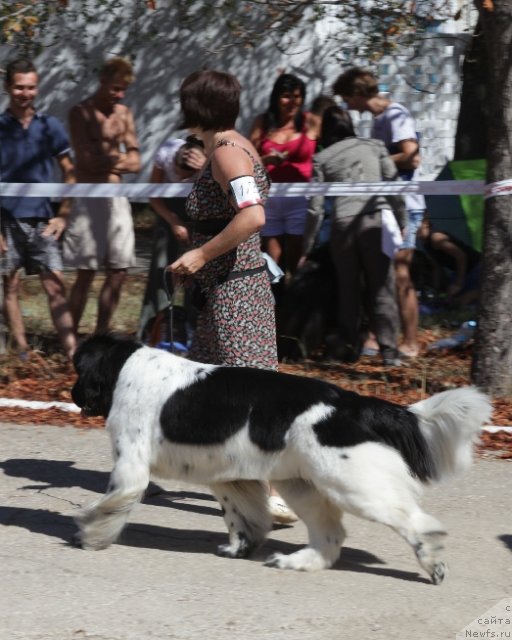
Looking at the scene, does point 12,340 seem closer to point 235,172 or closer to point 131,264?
point 131,264

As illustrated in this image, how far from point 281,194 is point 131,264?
1.20 m

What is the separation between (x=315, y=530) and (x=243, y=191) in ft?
4.76

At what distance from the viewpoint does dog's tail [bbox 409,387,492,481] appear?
4.75 m

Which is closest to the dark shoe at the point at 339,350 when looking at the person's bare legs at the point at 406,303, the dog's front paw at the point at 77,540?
the person's bare legs at the point at 406,303

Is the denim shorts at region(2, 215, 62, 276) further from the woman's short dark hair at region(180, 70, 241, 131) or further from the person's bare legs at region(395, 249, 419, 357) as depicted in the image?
the woman's short dark hair at region(180, 70, 241, 131)

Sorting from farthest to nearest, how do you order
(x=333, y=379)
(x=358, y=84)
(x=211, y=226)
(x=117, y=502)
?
(x=358, y=84), (x=333, y=379), (x=211, y=226), (x=117, y=502)

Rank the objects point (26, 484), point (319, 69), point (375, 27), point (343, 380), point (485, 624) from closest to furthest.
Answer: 1. point (485, 624)
2. point (26, 484)
3. point (343, 380)
4. point (375, 27)
5. point (319, 69)

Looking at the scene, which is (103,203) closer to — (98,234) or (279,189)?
(98,234)

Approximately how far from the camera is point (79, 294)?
9016 millimetres

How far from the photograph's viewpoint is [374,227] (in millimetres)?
8609

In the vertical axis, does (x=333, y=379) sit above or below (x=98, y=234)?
Answer: below

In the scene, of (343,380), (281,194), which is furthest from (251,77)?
(343,380)

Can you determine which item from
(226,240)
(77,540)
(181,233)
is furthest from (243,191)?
(181,233)

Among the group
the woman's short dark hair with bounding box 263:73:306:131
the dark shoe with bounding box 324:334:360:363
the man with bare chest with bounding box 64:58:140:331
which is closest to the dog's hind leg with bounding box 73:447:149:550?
the man with bare chest with bounding box 64:58:140:331
